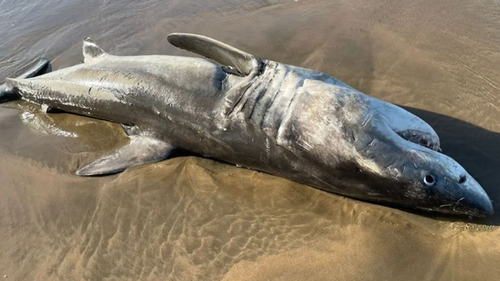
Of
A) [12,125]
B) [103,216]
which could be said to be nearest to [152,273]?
[103,216]

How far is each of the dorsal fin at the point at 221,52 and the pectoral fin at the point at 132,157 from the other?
3.65 feet

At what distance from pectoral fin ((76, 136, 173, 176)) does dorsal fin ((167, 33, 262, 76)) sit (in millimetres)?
1112

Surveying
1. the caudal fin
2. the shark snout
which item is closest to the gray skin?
the shark snout

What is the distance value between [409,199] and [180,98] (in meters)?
2.43

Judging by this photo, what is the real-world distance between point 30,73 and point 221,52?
3285mm

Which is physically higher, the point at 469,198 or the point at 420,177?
the point at 420,177

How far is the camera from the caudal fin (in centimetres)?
595

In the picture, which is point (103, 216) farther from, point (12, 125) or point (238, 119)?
point (12, 125)

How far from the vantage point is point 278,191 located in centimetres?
422

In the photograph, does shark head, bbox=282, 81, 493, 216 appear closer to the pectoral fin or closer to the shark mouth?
the shark mouth

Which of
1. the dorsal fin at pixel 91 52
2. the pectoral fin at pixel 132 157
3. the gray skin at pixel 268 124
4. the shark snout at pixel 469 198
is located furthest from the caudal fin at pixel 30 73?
the shark snout at pixel 469 198

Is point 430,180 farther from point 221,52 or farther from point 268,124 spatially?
point 221,52

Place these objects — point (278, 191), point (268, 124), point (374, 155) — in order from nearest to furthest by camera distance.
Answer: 1. point (374, 155)
2. point (268, 124)
3. point (278, 191)

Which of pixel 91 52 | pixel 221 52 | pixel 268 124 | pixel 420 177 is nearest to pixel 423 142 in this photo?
pixel 420 177
